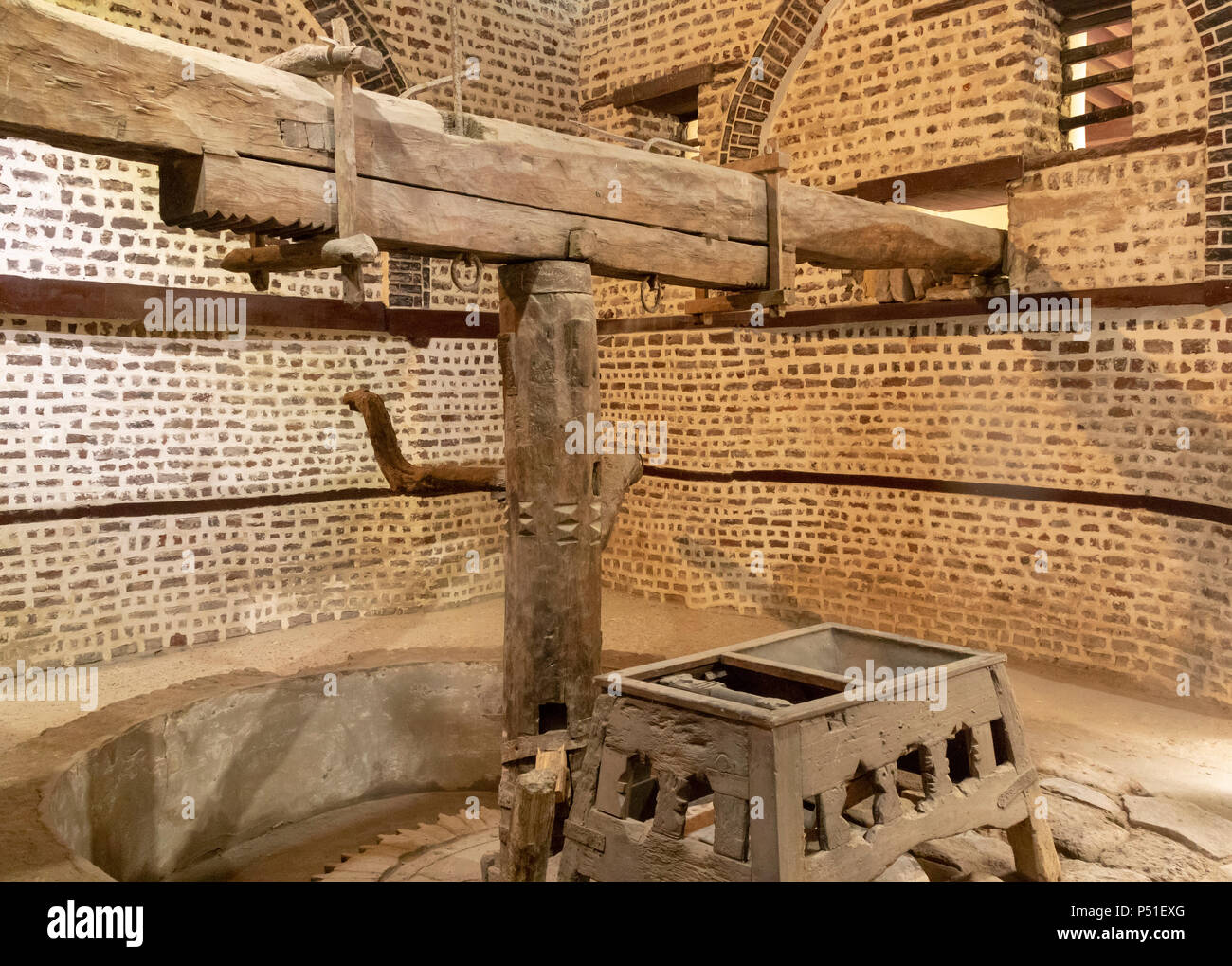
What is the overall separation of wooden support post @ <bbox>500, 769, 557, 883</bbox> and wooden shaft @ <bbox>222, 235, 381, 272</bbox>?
220cm

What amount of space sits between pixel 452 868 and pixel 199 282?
17.7 ft

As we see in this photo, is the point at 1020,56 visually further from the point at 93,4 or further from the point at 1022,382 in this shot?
the point at 93,4

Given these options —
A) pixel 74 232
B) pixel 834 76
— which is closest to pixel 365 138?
pixel 74 232

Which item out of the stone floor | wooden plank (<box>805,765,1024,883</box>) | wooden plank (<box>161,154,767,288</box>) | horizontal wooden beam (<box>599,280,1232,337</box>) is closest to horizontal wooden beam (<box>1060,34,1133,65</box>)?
horizontal wooden beam (<box>599,280,1232,337</box>)

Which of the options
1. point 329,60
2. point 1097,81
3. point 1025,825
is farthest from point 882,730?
point 1097,81

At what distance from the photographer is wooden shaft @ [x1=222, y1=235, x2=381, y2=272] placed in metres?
3.99

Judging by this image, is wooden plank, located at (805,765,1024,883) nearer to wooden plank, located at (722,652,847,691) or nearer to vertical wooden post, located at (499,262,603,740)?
wooden plank, located at (722,652,847,691)

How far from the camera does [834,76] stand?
9312 mm

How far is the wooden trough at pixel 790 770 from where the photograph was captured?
11.5ft

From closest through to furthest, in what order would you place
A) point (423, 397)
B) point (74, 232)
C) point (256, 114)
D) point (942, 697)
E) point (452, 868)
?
1. point (256, 114)
2. point (942, 697)
3. point (452, 868)
4. point (74, 232)
5. point (423, 397)

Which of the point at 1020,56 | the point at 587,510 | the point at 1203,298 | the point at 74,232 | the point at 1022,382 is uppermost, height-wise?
the point at 1020,56
